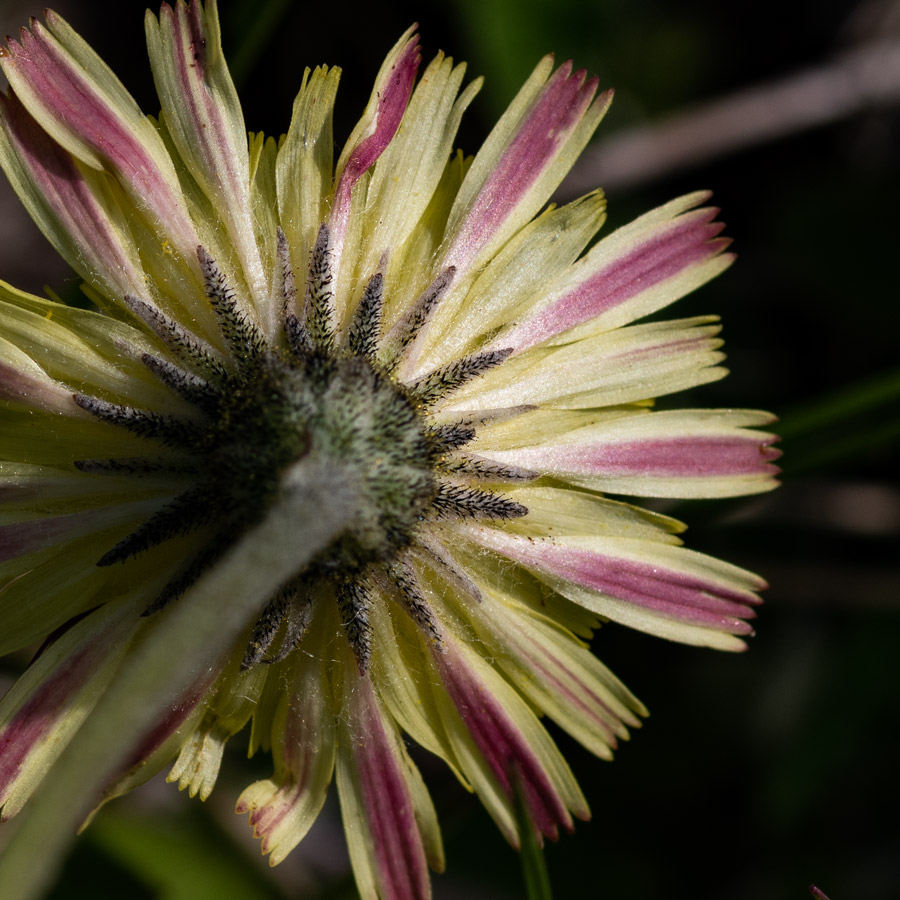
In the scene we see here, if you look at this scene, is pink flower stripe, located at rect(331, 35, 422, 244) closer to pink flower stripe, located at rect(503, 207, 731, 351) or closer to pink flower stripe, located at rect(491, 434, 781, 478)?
pink flower stripe, located at rect(503, 207, 731, 351)

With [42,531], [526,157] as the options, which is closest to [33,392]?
[42,531]

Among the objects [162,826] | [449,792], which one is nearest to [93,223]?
[449,792]

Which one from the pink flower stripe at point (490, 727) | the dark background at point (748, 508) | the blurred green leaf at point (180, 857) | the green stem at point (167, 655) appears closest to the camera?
the green stem at point (167, 655)

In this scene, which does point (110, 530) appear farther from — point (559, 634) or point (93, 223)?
point (559, 634)

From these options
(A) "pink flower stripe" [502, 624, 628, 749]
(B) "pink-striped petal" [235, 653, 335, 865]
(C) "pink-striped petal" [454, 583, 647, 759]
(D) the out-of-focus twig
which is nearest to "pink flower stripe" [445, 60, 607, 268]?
(C) "pink-striped petal" [454, 583, 647, 759]

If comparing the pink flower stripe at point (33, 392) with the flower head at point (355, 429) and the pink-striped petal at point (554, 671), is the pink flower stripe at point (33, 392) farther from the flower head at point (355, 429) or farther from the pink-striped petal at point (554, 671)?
the pink-striped petal at point (554, 671)

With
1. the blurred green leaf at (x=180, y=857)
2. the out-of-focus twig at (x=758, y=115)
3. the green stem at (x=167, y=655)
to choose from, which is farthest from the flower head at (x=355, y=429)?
the out-of-focus twig at (x=758, y=115)
